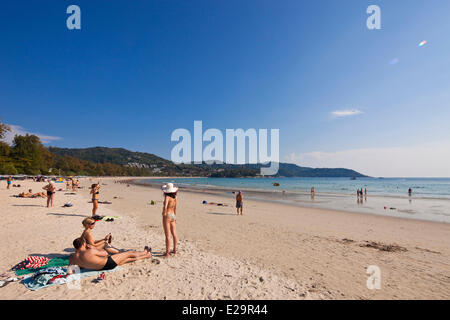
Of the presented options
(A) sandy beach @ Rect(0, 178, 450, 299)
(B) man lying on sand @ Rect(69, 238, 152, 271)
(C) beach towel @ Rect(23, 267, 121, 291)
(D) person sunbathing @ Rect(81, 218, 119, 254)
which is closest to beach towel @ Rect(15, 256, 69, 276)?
(C) beach towel @ Rect(23, 267, 121, 291)

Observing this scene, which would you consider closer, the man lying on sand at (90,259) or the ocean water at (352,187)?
the man lying on sand at (90,259)

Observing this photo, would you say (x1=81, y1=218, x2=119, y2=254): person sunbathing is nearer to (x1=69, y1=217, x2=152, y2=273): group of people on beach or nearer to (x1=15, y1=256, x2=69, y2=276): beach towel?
(x1=69, y1=217, x2=152, y2=273): group of people on beach

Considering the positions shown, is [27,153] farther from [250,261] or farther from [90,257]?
[250,261]

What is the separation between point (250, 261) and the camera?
578 centimetres

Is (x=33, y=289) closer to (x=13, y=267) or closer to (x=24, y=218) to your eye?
(x=13, y=267)

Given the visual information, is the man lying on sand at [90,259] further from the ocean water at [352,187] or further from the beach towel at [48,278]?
the ocean water at [352,187]

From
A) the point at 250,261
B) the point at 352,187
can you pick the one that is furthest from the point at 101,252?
the point at 352,187

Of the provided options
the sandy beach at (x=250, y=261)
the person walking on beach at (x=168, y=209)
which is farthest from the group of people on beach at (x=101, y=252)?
the sandy beach at (x=250, y=261)

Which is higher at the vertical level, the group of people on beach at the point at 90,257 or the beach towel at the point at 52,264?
the group of people on beach at the point at 90,257

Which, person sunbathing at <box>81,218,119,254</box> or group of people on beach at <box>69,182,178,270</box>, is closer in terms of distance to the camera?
group of people on beach at <box>69,182,178,270</box>

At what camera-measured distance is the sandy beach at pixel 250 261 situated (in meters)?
4.13

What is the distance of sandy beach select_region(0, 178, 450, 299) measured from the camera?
4.13 m

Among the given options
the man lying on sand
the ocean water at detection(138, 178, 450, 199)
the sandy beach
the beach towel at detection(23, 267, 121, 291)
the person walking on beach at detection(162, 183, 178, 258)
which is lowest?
the ocean water at detection(138, 178, 450, 199)
